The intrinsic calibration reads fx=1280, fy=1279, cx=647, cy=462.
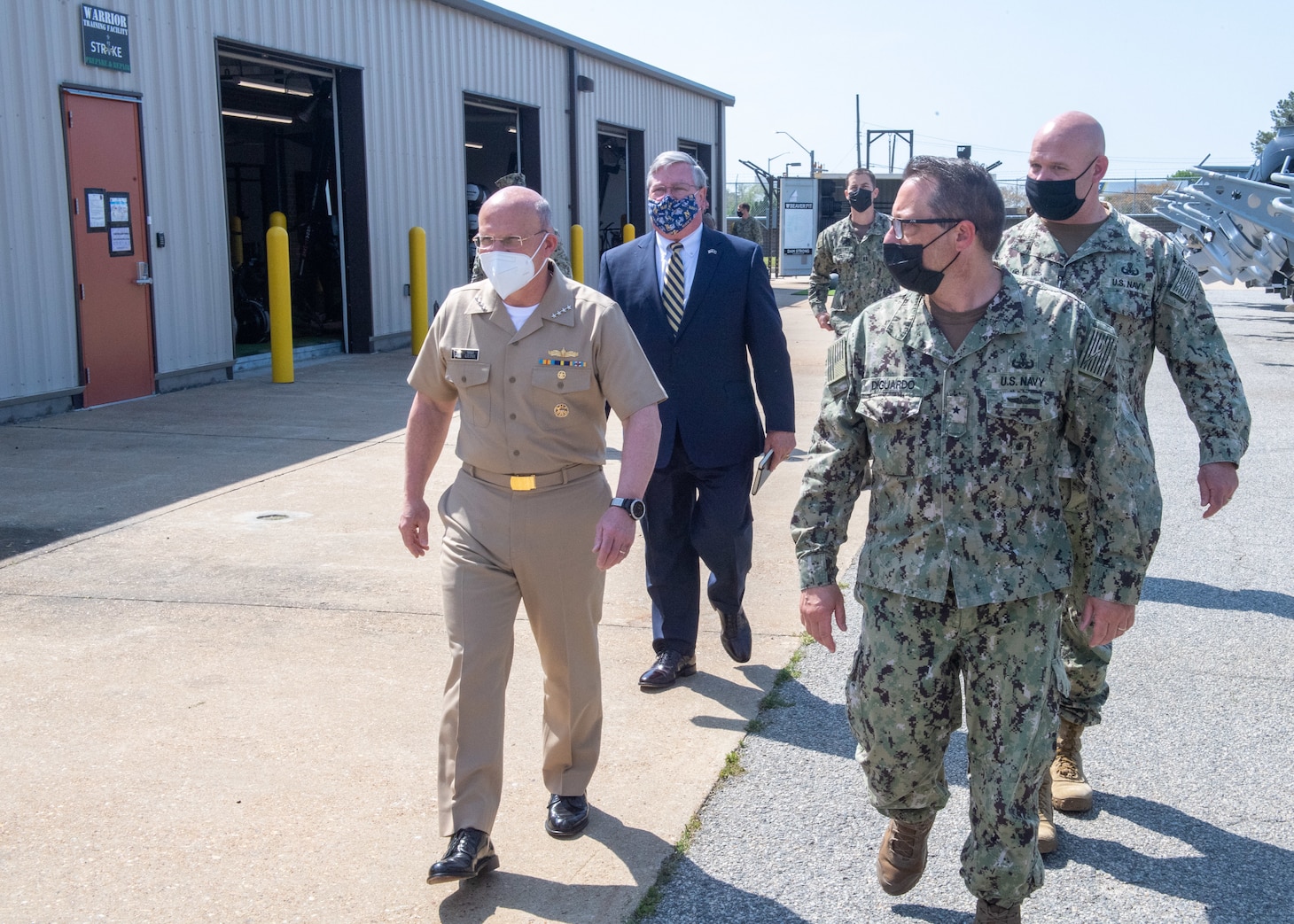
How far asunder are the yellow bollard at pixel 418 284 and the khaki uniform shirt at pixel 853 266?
829cm

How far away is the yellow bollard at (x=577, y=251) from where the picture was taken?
20.5 meters

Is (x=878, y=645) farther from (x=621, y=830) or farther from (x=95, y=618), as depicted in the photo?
(x=95, y=618)

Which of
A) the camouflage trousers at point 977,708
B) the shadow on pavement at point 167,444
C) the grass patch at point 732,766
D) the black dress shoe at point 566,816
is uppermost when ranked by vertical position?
the camouflage trousers at point 977,708

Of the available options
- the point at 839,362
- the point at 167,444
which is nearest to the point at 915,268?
the point at 839,362

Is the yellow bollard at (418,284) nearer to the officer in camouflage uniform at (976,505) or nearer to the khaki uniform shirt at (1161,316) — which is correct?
the khaki uniform shirt at (1161,316)

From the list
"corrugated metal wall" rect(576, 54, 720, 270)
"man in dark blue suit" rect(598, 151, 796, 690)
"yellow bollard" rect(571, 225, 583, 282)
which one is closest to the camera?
"man in dark blue suit" rect(598, 151, 796, 690)

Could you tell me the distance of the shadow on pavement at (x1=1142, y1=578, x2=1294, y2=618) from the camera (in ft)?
A: 18.8

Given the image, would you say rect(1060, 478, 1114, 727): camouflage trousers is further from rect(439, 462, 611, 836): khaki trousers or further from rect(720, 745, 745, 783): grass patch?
rect(439, 462, 611, 836): khaki trousers

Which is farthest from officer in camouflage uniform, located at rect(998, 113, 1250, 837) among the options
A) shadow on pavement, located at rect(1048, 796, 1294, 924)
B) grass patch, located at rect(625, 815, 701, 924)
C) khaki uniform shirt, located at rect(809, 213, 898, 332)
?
khaki uniform shirt, located at rect(809, 213, 898, 332)

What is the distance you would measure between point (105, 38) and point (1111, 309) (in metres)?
10.1

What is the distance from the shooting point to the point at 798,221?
33.3 meters

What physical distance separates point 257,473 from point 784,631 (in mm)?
4464

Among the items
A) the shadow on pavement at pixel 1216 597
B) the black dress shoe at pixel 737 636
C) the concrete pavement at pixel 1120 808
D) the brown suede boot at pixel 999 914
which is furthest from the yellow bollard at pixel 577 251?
the brown suede boot at pixel 999 914

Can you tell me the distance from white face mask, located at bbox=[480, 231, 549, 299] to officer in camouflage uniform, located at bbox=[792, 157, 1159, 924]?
92cm
